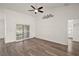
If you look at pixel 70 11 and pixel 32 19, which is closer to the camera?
pixel 70 11

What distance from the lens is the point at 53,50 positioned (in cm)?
216

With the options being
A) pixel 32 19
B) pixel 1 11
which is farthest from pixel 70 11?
pixel 1 11

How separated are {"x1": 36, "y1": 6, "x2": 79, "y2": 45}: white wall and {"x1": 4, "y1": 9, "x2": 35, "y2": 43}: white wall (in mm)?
243

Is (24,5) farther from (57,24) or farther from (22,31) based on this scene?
(57,24)

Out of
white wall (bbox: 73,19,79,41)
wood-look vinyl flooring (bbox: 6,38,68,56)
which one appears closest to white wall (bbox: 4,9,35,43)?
wood-look vinyl flooring (bbox: 6,38,68,56)

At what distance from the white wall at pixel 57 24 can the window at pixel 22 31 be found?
0.95 feet

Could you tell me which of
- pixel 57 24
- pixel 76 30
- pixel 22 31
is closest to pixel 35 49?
pixel 22 31

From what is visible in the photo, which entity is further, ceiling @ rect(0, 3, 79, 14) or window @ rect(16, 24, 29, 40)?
window @ rect(16, 24, 29, 40)

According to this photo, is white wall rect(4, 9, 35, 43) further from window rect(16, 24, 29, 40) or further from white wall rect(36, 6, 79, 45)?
white wall rect(36, 6, 79, 45)

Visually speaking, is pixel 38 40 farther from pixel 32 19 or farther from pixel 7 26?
pixel 7 26

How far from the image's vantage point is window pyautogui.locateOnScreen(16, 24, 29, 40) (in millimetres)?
2199

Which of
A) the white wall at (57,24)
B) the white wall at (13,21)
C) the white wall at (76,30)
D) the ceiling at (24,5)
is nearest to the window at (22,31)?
the white wall at (13,21)

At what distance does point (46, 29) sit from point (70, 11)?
72cm

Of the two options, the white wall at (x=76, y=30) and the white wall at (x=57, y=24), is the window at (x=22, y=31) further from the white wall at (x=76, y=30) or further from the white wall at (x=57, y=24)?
the white wall at (x=76, y=30)
